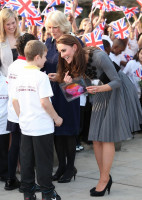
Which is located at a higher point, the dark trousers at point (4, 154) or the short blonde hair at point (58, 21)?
the short blonde hair at point (58, 21)

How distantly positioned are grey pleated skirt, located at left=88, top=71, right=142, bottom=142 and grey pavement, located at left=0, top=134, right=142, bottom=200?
0.58 m

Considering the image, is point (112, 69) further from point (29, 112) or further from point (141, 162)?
point (141, 162)

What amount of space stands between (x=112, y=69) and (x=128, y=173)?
162 cm

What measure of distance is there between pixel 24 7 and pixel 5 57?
269 cm

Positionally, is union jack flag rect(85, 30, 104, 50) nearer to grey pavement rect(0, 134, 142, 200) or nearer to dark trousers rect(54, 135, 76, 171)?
grey pavement rect(0, 134, 142, 200)

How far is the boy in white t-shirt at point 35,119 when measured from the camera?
3969mm

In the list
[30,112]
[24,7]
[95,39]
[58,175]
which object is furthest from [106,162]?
[24,7]

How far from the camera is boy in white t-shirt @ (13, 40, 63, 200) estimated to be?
3969 mm

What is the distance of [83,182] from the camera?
501 cm

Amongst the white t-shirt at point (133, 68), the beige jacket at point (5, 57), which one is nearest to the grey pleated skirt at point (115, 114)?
the beige jacket at point (5, 57)

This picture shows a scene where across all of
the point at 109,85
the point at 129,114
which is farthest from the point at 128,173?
the point at 109,85

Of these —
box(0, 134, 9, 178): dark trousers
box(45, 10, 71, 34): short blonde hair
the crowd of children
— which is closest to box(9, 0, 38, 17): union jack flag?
the crowd of children

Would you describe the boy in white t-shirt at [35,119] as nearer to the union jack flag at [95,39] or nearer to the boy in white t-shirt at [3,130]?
the boy in white t-shirt at [3,130]

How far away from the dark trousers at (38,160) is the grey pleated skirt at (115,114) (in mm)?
612
